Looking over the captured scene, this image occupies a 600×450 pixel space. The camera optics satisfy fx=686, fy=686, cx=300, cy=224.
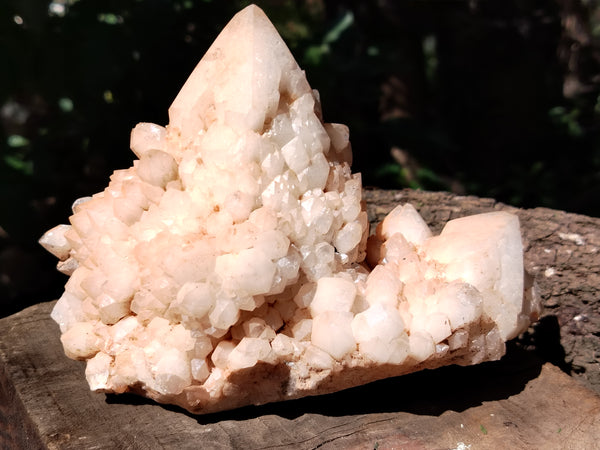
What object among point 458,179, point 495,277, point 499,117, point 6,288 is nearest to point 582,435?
point 495,277

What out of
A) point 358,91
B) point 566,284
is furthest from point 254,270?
point 358,91

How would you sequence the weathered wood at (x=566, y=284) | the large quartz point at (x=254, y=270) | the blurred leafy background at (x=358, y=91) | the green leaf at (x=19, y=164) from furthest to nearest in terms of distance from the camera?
the green leaf at (x=19, y=164) < the blurred leafy background at (x=358, y=91) < the weathered wood at (x=566, y=284) < the large quartz point at (x=254, y=270)

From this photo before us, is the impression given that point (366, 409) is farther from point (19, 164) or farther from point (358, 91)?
point (358, 91)

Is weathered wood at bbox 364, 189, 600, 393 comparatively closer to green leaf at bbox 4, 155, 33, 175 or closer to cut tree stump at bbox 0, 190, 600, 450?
cut tree stump at bbox 0, 190, 600, 450

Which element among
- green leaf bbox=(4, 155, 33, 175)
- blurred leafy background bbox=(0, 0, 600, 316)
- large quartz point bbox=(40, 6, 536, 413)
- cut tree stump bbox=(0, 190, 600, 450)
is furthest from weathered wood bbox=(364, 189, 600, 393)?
green leaf bbox=(4, 155, 33, 175)

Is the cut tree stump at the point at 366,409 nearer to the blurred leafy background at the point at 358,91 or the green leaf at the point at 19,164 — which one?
the green leaf at the point at 19,164

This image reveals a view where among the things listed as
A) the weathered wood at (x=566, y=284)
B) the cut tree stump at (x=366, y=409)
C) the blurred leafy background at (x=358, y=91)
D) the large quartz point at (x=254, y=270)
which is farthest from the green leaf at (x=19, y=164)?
the weathered wood at (x=566, y=284)

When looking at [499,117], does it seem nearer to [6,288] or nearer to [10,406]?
[6,288]
